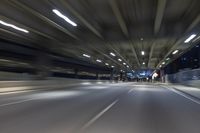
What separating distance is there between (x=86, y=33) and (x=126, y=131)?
22022mm

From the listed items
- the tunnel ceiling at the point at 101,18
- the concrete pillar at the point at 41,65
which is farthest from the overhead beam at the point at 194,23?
the concrete pillar at the point at 41,65

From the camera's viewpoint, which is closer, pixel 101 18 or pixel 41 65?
pixel 101 18

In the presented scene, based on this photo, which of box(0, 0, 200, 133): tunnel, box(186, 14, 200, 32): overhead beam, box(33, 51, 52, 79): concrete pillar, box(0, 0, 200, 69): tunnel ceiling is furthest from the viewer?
box(33, 51, 52, 79): concrete pillar

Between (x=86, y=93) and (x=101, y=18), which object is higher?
(x=101, y=18)

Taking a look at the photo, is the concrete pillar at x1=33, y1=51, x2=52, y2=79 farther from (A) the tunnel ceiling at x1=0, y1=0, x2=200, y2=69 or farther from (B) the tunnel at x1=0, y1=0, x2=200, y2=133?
(A) the tunnel ceiling at x1=0, y1=0, x2=200, y2=69

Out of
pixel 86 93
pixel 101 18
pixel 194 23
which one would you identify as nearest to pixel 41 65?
pixel 86 93

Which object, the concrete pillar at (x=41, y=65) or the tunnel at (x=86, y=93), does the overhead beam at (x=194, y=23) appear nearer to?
the tunnel at (x=86, y=93)

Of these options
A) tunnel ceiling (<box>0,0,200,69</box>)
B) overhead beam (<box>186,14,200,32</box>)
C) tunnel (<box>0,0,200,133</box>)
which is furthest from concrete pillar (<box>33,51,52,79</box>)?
overhead beam (<box>186,14,200,32</box>)

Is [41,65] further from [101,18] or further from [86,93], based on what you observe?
[101,18]

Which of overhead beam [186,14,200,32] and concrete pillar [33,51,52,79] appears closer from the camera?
overhead beam [186,14,200,32]

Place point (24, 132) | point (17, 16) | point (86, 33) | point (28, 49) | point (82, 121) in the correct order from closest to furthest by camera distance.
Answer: point (24, 132) → point (82, 121) → point (17, 16) → point (86, 33) → point (28, 49)

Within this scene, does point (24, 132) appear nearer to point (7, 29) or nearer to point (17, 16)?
point (17, 16)

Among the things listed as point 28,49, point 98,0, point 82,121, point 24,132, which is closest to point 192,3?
point 98,0

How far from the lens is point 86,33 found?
30.4 meters
